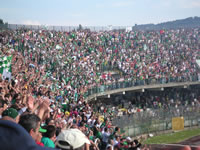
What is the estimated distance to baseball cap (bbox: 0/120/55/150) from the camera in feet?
4.20

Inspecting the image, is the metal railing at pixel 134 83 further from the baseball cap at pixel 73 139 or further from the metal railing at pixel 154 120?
the baseball cap at pixel 73 139

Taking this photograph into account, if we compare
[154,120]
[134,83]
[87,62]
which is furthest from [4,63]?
[134,83]

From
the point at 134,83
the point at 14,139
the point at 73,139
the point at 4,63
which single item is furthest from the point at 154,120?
the point at 14,139

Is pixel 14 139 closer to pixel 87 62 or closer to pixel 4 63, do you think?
pixel 4 63

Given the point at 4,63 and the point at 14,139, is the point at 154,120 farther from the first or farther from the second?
the point at 14,139

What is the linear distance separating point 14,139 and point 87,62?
28990mm

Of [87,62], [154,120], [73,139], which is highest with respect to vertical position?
[73,139]

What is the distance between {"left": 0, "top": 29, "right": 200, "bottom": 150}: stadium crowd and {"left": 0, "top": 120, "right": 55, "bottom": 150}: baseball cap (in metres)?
5.72

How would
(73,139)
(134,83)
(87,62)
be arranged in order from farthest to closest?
(134,83) → (87,62) → (73,139)

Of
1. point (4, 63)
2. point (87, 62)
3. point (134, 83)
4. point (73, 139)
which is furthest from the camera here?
point (134, 83)

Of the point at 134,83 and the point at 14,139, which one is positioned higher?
the point at 14,139

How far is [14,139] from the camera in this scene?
4.22 ft

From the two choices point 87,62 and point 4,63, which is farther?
point 87,62

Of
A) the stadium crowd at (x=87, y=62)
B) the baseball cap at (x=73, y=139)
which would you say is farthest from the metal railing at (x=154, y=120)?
the baseball cap at (x=73, y=139)
